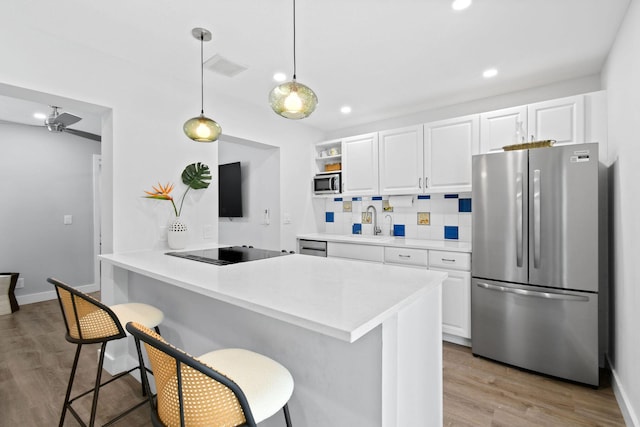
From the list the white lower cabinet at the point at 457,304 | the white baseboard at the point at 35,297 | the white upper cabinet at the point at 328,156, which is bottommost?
the white baseboard at the point at 35,297

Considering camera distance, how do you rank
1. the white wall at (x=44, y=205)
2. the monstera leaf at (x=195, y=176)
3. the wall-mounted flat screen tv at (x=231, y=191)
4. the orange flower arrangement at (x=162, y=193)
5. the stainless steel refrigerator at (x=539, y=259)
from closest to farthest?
1. the stainless steel refrigerator at (x=539, y=259)
2. the orange flower arrangement at (x=162, y=193)
3. the monstera leaf at (x=195, y=176)
4. the white wall at (x=44, y=205)
5. the wall-mounted flat screen tv at (x=231, y=191)

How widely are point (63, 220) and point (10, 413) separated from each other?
3202 mm

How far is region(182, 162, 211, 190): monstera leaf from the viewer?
279 centimetres

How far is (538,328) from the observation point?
7.82 feet

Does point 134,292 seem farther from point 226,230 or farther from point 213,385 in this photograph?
point 226,230

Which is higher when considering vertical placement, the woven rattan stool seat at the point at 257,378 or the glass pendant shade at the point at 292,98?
the glass pendant shade at the point at 292,98

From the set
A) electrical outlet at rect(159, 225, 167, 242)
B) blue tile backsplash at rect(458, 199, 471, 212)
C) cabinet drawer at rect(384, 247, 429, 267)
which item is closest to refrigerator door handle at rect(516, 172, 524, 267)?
cabinet drawer at rect(384, 247, 429, 267)

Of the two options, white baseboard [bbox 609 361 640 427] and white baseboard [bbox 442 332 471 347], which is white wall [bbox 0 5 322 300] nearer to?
white baseboard [bbox 442 332 471 347]

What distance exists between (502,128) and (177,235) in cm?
300

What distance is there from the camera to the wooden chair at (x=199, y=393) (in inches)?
33.4

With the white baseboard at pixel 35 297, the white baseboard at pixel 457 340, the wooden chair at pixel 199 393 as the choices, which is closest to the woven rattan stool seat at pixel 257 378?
the wooden chair at pixel 199 393

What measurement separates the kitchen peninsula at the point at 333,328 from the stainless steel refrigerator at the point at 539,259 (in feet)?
4.40

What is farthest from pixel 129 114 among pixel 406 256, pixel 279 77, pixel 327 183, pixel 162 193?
pixel 406 256

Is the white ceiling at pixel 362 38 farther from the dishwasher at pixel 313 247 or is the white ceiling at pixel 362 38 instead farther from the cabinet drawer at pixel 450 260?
the dishwasher at pixel 313 247
